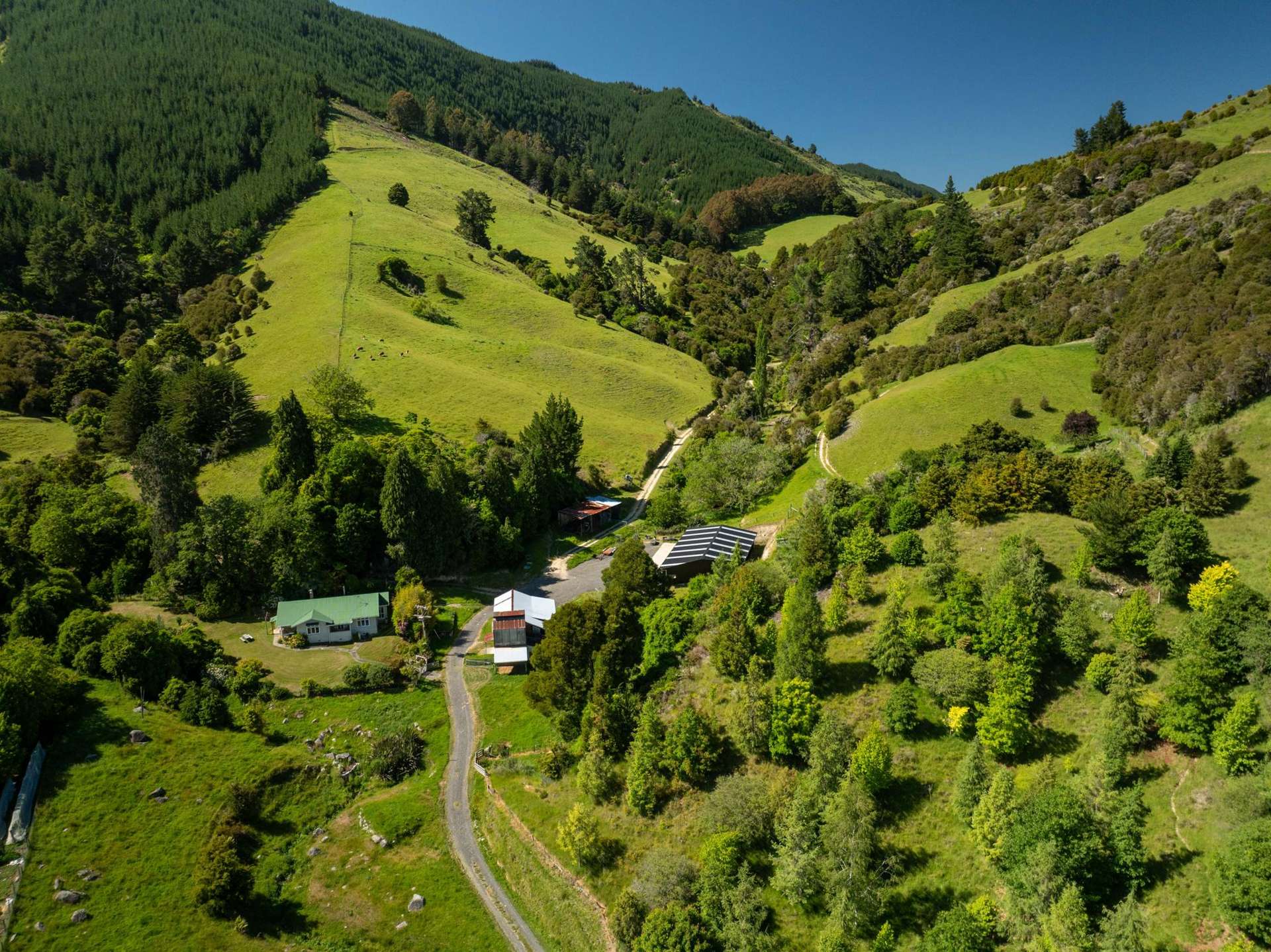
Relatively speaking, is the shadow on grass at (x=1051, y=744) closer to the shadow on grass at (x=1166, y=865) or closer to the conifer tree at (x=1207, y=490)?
the shadow on grass at (x=1166, y=865)

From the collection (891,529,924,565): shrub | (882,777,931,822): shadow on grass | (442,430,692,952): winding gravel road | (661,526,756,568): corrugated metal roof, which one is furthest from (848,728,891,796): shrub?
(661,526,756,568): corrugated metal roof

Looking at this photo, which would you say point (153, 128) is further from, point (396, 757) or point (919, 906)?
point (919, 906)

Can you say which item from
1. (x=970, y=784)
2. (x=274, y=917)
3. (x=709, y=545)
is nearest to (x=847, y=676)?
(x=970, y=784)

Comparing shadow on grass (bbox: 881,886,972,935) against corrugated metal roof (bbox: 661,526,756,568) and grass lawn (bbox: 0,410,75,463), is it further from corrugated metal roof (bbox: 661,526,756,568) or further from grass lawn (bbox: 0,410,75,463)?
grass lawn (bbox: 0,410,75,463)

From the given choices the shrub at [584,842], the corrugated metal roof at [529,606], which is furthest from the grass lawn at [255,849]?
the corrugated metal roof at [529,606]

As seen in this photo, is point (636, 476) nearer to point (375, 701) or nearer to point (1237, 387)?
point (375, 701)

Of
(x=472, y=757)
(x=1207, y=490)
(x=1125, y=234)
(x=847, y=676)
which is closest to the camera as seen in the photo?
(x=847, y=676)
